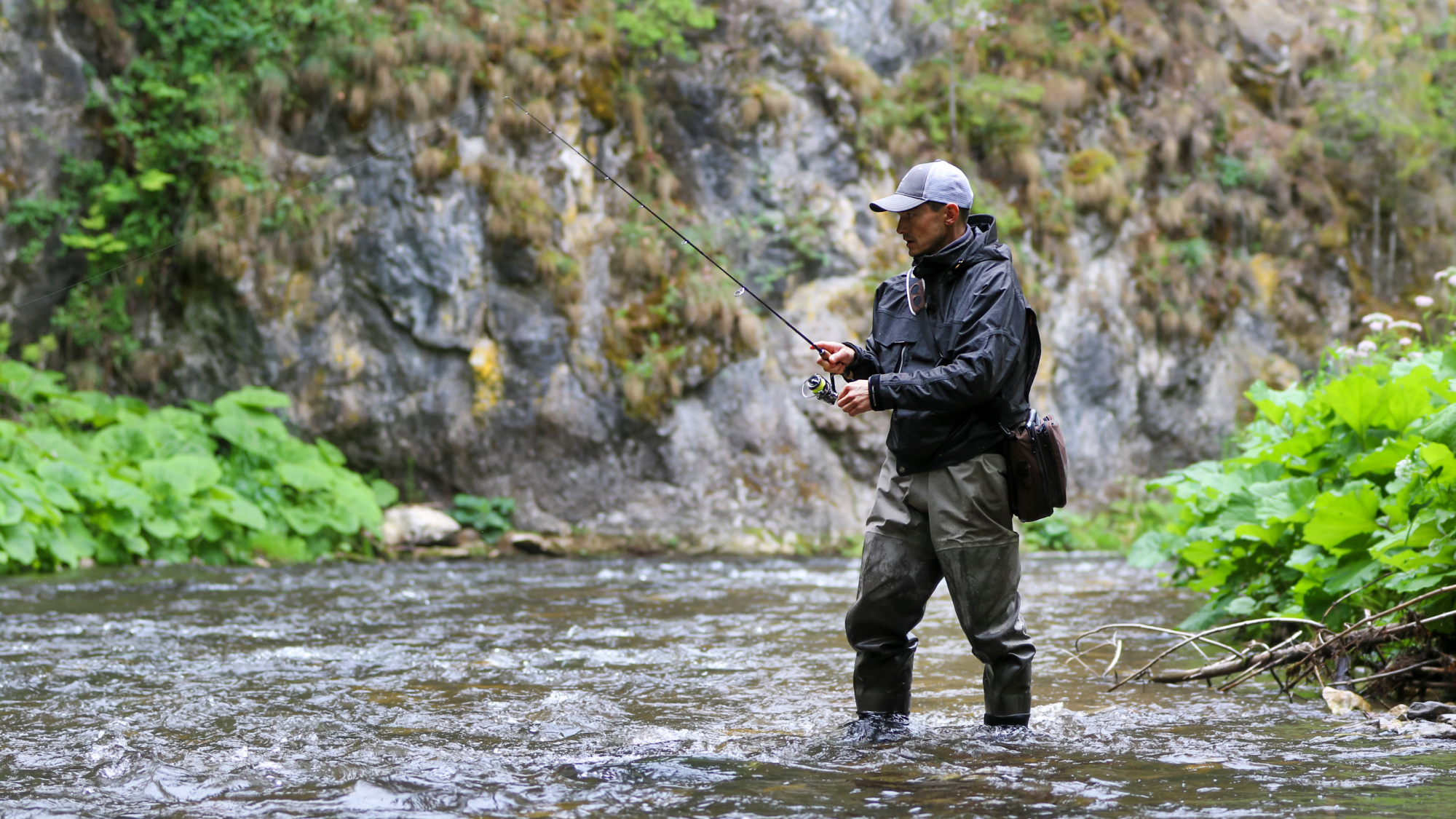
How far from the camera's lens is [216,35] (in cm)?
1251

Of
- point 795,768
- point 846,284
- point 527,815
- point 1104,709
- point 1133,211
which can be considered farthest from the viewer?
point 1133,211

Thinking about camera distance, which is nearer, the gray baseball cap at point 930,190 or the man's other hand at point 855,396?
the man's other hand at point 855,396

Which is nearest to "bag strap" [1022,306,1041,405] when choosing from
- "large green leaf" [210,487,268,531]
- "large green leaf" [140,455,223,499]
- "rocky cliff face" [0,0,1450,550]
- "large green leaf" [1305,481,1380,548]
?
"large green leaf" [1305,481,1380,548]

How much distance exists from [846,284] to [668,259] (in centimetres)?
230

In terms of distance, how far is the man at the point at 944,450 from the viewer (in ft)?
10.8

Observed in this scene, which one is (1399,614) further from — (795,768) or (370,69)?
(370,69)

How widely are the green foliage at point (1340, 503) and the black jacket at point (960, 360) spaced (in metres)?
1.32

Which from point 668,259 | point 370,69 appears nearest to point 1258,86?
point 668,259

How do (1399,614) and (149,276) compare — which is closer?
(1399,614)

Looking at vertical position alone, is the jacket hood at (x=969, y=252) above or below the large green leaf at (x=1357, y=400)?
above

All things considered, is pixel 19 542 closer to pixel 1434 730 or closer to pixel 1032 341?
pixel 1032 341

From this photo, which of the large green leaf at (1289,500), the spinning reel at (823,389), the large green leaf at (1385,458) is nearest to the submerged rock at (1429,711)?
the large green leaf at (1385,458)

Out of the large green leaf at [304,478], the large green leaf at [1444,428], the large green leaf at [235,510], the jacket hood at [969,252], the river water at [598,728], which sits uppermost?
the jacket hood at [969,252]

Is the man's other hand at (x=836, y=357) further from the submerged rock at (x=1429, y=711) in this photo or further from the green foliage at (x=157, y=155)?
the green foliage at (x=157, y=155)
